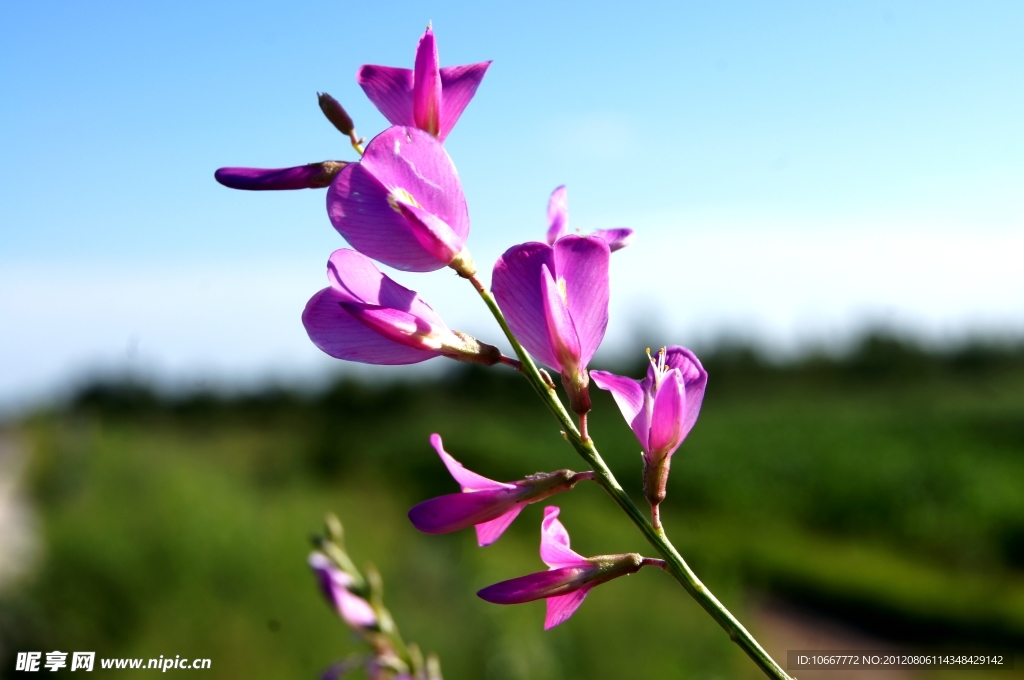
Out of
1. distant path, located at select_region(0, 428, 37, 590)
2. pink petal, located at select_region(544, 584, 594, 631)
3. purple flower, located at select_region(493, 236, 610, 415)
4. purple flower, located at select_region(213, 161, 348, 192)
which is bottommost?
distant path, located at select_region(0, 428, 37, 590)

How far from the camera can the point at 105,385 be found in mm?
26156

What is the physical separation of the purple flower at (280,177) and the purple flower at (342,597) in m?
0.83

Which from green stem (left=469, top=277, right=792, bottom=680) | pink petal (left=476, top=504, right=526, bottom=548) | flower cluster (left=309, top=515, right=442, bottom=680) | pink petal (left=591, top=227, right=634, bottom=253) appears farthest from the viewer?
flower cluster (left=309, top=515, right=442, bottom=680)

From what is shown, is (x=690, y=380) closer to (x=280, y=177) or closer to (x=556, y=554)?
(x=556, y=554)

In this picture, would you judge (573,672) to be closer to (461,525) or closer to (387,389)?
(461,525)

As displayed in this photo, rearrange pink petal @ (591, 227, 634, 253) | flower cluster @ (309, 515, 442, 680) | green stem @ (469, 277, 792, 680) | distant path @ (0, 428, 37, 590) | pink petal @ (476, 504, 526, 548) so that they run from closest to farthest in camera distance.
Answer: green stem @ (469, 277, 792, 680), pink petal @ (476, 504, 526, 548), pink petal @ (591, 227, 634, 253), flower cluster @ (309, 515, 442, 680), distant path @ (0, 428, 37, 590)

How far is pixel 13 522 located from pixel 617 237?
15751mm

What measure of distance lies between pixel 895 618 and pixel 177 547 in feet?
28.2

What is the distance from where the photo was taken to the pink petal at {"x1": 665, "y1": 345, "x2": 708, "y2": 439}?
26.2 inches

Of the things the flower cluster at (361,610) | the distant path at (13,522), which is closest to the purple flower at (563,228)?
the flower cluster at (361,610)

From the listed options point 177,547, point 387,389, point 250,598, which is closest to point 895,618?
point 250,598

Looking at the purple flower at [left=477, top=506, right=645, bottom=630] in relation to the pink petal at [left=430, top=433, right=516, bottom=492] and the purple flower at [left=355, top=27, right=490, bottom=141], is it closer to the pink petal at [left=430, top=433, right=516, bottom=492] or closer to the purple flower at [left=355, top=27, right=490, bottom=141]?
the pink petal at [left=430, top=433, right=516, bottom=492]

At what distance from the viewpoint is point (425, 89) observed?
27.1 inches

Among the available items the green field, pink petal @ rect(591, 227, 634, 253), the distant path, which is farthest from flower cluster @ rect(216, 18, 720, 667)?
the distant path
